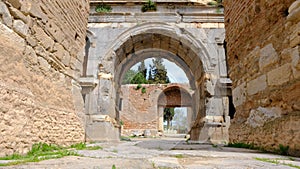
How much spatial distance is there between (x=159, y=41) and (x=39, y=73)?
622 centimetres

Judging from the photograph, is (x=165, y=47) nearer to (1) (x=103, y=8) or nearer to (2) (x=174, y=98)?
(1) (x=103, y=8)

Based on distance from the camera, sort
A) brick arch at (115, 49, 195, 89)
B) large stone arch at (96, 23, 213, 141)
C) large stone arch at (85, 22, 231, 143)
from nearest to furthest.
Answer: large stone arch at (85, 22, 231, 143), large stone arch at (96, 23, 213, 141), brick arch at (115, 49, 195, 89)

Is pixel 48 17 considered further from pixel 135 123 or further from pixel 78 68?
pixel 135 123

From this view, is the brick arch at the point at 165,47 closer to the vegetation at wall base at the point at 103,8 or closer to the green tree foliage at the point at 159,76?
the vegetation at wall base at the point at 103,8

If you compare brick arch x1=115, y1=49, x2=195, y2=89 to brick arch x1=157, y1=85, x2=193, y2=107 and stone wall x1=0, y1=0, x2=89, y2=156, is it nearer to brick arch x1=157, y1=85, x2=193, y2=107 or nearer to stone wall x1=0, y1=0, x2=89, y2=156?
stone wall x1=0, y1=0, x2=89, y2=156

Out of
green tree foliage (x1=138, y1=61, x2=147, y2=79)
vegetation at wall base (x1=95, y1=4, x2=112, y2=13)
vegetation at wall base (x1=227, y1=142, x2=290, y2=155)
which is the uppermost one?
green tree foliage (x1=138, y1=61, x2=147, y2=79)

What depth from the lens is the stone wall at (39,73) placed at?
233 cm

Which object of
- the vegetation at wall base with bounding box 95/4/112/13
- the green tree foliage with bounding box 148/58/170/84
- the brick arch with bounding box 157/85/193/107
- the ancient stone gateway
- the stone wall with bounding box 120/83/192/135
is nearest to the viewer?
the ancient stone gateway

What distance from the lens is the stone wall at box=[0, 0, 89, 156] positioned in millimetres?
2332

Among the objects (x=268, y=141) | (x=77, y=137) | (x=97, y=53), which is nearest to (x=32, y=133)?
(x=77, y=137)

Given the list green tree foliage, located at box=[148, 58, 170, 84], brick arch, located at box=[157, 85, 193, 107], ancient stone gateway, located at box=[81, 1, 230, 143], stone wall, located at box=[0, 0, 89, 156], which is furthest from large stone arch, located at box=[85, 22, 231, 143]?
green tree foliage, located at box=[148, 58, 170, 84]

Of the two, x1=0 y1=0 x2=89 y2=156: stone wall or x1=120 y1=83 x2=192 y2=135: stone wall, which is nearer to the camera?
x1=0 y1=0 x2=89 y2=156: stone wall

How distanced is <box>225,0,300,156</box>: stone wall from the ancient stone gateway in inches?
105

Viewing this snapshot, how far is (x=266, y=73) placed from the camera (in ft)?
11.4
